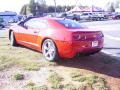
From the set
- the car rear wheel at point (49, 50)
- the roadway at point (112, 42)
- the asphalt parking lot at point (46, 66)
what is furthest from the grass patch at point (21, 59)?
the roadway at point (112, 42)

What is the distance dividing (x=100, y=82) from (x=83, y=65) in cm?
163

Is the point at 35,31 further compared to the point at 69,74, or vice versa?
the point at 35,31

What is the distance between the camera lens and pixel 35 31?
9.88m

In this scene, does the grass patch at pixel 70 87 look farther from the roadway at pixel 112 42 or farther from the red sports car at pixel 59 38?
the roadway at pixel 112 42

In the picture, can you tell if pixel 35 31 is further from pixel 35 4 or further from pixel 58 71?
pixel 35 4

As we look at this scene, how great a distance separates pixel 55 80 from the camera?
7.35 m

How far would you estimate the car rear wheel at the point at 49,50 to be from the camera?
9.03m

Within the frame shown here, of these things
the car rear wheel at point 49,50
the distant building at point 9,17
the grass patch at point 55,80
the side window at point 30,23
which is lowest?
the distant building at point 9,17

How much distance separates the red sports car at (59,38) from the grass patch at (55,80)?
3.56 feet

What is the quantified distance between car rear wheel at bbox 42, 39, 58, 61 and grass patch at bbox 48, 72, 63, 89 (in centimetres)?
125

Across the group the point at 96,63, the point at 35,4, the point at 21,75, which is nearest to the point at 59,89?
the point at 21,75

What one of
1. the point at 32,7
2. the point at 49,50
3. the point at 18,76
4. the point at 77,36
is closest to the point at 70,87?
the point at 18,76

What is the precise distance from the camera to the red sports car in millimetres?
8570

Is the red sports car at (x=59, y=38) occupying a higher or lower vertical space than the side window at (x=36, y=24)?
lower
